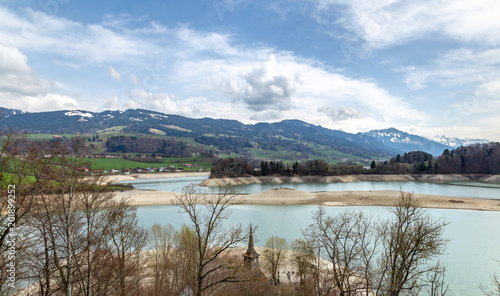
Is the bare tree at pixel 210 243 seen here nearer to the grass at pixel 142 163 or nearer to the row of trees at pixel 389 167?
the row of trees at pixel 389 167

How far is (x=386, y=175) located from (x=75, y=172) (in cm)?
11448

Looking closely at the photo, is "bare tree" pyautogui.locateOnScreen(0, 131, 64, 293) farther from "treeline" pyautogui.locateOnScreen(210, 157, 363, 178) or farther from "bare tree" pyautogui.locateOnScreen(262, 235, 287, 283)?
"treeline" pyautogui.locateOnScreen(210, 157, 363, 178)

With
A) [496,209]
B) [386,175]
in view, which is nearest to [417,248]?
[496,209]

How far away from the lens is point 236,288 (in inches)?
507

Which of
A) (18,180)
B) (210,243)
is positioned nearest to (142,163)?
(210,243)

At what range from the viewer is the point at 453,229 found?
32.9 metres

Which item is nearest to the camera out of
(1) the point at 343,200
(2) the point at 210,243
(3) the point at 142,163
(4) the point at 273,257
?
(2) the point at 210,243

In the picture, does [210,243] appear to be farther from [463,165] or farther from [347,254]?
[463,165]

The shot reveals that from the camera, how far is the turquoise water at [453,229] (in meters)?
20.2

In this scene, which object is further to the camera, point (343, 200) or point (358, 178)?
point (358, 178)

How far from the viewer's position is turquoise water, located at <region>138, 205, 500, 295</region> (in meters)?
20.2

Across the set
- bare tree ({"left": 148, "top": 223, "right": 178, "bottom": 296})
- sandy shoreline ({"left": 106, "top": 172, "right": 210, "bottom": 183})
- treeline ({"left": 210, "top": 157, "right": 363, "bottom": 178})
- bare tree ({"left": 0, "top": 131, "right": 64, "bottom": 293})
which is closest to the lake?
bare tree ({"left": 148, "top": 223, "right": 178, "bottom": 296})

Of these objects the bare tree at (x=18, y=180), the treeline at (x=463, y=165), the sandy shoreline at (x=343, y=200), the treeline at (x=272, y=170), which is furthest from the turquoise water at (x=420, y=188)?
the bare tree at (x=18, y=180)

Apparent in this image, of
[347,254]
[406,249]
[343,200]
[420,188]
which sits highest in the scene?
[406,249]
